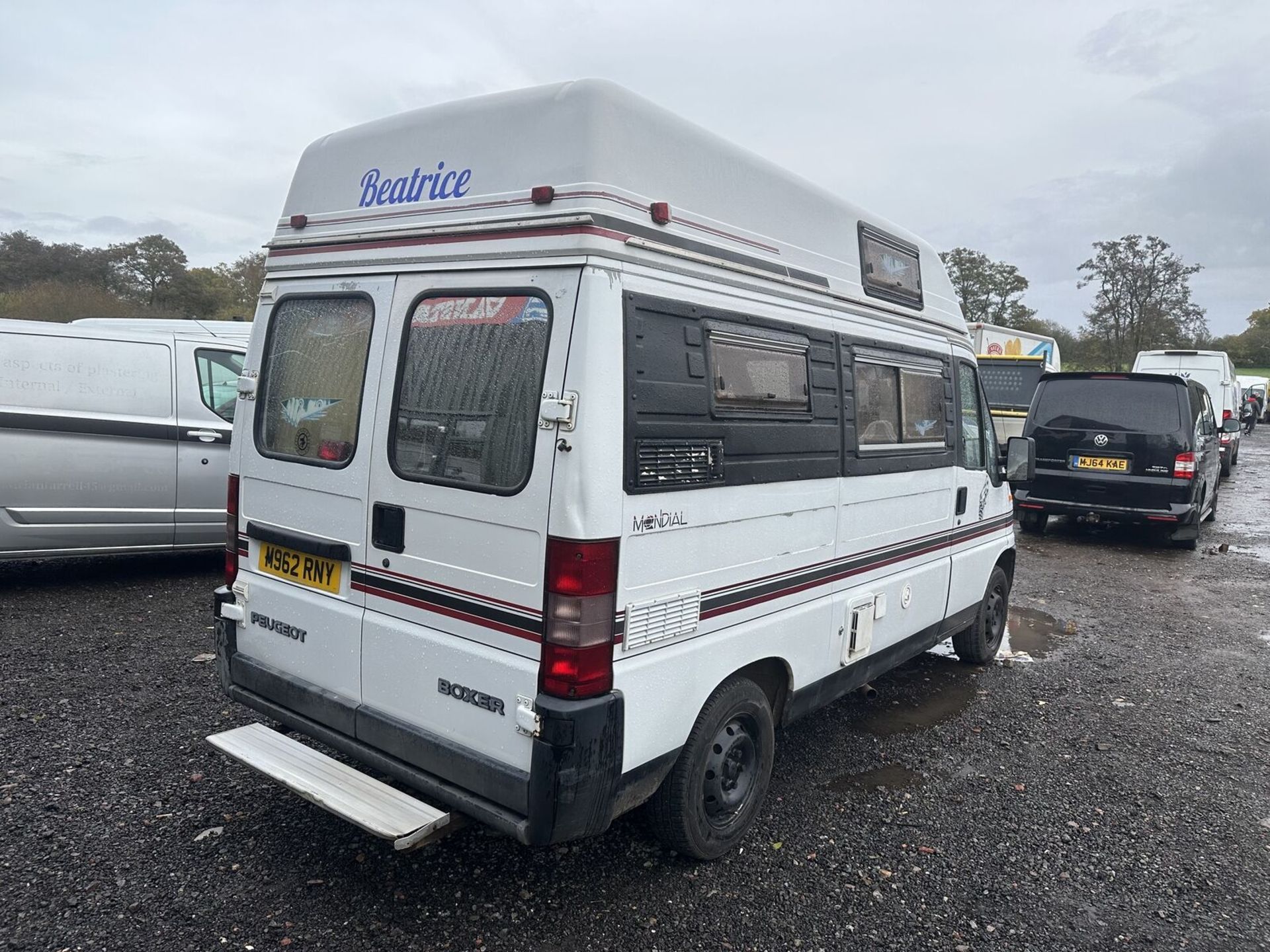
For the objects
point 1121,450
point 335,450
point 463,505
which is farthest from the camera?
point 1121,450

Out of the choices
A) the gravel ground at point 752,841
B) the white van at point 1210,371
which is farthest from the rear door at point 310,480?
the white van at point 1210,371

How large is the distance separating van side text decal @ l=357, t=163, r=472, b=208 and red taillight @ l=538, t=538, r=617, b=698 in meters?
1.34

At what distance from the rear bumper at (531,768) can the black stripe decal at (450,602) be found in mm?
232

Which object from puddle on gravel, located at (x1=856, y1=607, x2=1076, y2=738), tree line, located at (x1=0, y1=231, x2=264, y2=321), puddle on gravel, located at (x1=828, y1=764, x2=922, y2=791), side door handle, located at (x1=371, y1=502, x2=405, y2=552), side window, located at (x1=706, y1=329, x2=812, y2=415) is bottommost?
puddle on gravel, located at (x1=828, y1=764, x2=922, y2=791)

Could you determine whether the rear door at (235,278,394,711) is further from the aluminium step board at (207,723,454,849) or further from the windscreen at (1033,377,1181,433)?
the windscreen at (1033,377,1181,433)

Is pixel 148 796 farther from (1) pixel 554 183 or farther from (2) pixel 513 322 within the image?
(1) pixel 554 183

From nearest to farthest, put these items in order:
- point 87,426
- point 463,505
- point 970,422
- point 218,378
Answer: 1. point 463,505
2. point 970,422
3. point 87,426
4. point 218,378

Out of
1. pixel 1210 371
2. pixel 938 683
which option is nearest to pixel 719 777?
pixel 938 683

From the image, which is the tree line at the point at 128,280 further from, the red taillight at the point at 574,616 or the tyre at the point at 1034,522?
the red taillight at the point at 574,616

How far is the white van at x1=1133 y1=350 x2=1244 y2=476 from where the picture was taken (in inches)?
753

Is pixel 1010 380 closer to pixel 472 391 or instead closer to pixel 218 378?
pixel 218 378

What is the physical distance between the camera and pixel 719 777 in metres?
3.23

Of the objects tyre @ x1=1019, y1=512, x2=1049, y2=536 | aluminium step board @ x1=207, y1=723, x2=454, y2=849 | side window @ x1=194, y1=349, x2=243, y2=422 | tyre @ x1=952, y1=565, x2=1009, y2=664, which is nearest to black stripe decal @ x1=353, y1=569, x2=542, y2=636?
aluminium step board @ x1=207, y1=723, x2=454, y2=849

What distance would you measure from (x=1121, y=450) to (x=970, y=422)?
5.56 meters
